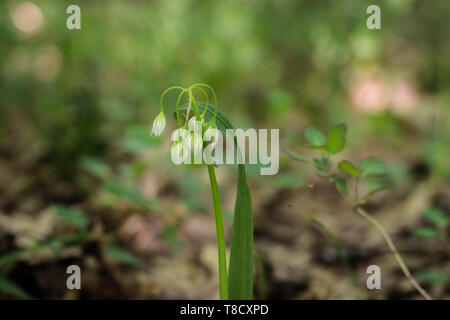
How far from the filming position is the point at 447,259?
4.26ft

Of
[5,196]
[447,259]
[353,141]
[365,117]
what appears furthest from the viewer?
[365,117]

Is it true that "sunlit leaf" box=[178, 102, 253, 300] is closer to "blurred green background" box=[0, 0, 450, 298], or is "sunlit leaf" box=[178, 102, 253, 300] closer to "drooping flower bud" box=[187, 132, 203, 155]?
"drooping flower bud" box=[187, 132, 203, 155]

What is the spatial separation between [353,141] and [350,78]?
0.69 metres

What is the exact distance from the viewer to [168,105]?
2689mm

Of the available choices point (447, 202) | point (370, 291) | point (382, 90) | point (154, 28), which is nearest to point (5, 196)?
point (370, 291)

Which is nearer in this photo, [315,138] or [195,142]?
[195,142]

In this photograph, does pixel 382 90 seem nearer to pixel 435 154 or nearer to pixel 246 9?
pixel 435 154

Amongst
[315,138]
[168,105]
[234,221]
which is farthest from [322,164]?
[168,105]

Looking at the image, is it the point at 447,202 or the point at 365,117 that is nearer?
the point at 447,202

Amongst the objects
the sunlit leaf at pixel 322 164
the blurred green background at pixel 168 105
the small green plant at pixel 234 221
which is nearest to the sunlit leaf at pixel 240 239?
the small green plant at pixel 234 221

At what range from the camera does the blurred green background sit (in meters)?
1.43

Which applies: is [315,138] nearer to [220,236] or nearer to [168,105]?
[220,236]

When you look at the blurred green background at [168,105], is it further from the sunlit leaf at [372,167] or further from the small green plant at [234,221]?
the small green plant at [234,221]

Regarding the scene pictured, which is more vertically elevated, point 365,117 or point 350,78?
point 350,78
